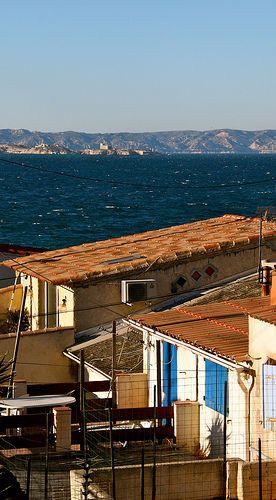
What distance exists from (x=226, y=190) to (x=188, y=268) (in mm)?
104341

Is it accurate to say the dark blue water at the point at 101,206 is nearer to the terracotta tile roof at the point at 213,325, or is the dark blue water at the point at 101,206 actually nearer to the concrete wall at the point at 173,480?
the terracotta tile roof at the point at 213,325

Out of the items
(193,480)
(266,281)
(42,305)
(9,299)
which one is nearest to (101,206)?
(9,299)

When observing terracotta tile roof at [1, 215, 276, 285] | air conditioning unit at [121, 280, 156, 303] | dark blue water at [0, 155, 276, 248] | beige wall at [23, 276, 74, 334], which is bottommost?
dark blue water at [0, 155, 276, 248]

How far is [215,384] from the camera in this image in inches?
513

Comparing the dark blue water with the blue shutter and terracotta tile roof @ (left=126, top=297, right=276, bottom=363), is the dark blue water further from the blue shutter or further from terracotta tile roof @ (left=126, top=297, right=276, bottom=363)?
the blue shutter

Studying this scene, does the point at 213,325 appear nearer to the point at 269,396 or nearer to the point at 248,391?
the point at 248,391

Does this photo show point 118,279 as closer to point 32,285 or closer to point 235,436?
point 32,285

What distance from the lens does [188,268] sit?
68.4 ft

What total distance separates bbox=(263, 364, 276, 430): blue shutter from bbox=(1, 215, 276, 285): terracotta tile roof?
28.6 ft

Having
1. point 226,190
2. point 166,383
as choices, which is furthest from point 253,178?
point 166,383

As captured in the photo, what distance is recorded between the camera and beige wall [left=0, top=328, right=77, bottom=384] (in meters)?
18.2

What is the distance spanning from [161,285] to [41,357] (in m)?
4.15

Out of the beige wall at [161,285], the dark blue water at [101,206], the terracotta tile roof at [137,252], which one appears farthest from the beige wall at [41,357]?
the dark blue water at [101,206]

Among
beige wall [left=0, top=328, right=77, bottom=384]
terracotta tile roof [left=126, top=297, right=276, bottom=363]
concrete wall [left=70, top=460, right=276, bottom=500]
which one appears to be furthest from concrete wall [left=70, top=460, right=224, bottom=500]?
beige wall [left=0, top=328, right=77, bottom=384]
